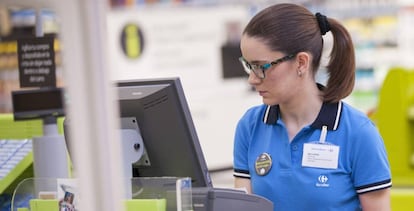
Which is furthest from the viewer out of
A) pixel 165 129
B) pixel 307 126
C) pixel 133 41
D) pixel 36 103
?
pixel 133 41

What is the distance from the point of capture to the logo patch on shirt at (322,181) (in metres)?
2.40

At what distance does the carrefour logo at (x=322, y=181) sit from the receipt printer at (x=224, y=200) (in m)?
0.33

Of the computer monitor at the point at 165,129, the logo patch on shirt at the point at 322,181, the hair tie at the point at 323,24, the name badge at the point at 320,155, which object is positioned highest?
the hair tie at the point at 323,24

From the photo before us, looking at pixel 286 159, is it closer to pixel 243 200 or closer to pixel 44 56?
pixel 243 200

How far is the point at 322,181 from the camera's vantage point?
2.40 metres

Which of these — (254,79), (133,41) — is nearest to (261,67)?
(254,79)

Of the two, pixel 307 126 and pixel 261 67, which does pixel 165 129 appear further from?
pixel 307 126

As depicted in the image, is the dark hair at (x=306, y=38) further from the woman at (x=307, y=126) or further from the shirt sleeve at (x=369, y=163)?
the shirt sleeve at (x=369, y=163)

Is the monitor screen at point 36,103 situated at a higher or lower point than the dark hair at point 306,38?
lower

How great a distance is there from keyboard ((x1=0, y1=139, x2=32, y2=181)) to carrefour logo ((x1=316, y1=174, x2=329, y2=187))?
0.96 metres

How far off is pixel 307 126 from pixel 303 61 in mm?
208

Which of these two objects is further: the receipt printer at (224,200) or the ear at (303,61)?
the ear at (303,61)

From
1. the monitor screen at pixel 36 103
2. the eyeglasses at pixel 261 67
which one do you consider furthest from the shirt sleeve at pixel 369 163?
the monitor screen at pixel 36 103

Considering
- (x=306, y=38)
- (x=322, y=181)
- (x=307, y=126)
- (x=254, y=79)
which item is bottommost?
(x=322, y=181)
